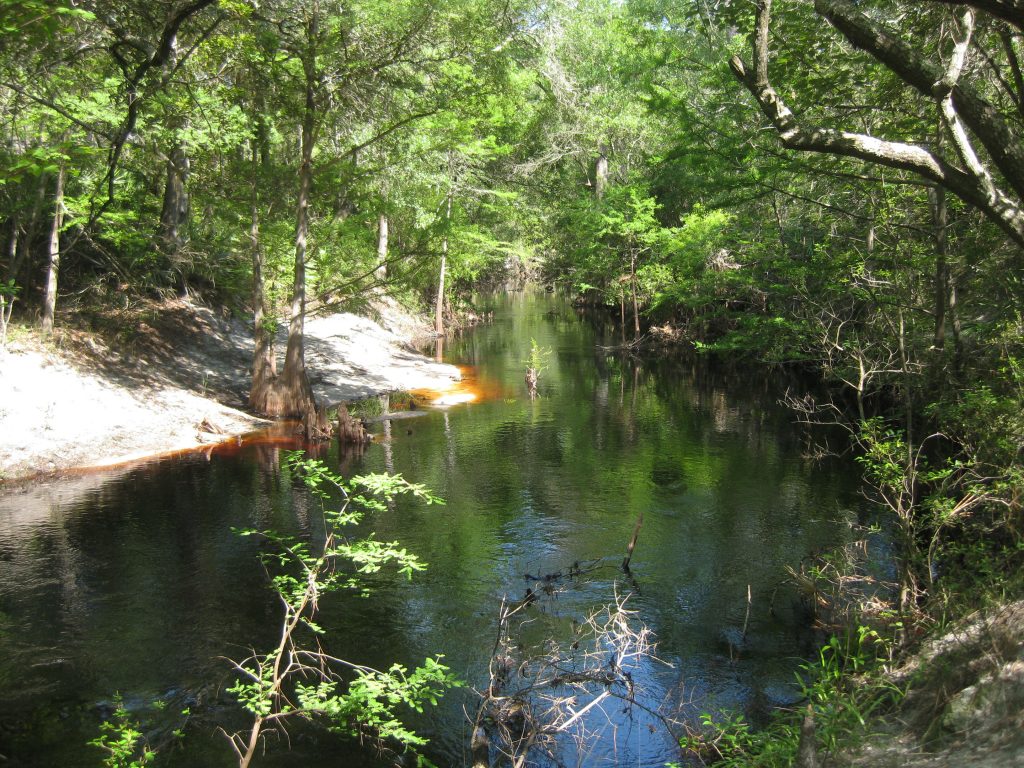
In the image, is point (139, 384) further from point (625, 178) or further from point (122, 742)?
point (625, 178)

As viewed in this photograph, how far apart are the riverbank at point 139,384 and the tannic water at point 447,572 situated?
129cm

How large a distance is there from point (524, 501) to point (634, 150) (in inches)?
1119

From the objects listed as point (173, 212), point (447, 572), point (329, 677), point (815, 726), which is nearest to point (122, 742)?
point (329, 677)

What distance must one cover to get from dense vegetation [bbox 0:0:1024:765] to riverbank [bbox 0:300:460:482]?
103cm

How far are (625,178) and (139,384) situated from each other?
26442 mm

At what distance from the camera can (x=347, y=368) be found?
26188mm

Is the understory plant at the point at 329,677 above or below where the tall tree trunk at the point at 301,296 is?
below

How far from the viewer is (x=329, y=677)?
7.82 metres

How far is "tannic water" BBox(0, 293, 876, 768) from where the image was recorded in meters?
7.63

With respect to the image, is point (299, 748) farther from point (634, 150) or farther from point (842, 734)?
point (634, 150)

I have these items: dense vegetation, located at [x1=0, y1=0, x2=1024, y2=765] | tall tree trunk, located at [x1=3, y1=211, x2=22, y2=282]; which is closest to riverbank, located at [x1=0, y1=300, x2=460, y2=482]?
dense vegetation, located at [x1=0, y1=0, x2=1024, y2=765]

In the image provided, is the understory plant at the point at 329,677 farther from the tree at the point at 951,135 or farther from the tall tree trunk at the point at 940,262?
the tall tree trunk at the point at 940,262

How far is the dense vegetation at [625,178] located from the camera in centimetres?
724

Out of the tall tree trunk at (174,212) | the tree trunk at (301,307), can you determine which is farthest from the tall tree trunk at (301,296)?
the tall tree trunk at (174,212)
